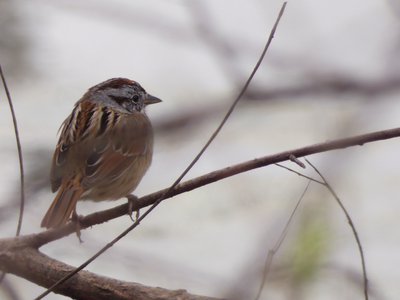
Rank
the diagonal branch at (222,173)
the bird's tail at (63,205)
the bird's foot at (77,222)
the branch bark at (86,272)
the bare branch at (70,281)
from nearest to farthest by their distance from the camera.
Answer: the diagonal branch at (222,173), the branch bark at (86,272), the bare branch at (70,281), the bird's foot at (77,222), the bird's tail at (63,205)

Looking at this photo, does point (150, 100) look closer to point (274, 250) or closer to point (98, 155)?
point (98, 155)

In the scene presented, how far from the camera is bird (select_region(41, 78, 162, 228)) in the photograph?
127 inches

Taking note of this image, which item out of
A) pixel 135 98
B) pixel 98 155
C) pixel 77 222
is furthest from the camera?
pixel 135 98

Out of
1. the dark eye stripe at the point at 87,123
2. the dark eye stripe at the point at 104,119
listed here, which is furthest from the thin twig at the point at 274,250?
the dark eye stripe at the point at 87,123

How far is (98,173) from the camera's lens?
12.1 feet

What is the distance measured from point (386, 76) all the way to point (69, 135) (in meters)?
2.19

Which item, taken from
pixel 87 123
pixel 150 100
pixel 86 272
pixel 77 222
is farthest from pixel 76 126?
pixel 86 272

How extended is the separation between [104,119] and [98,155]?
343mm

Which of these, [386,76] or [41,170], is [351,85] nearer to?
[386,76]

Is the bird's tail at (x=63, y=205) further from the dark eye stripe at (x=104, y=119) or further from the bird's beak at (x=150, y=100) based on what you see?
the bird's beak at (x=150, y=100)

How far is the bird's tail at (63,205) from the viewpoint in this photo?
3.14 m

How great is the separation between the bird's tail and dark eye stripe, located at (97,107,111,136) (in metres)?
0.27

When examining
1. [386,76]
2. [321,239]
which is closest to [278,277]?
[321,239]

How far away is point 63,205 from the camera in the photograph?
130 inches
